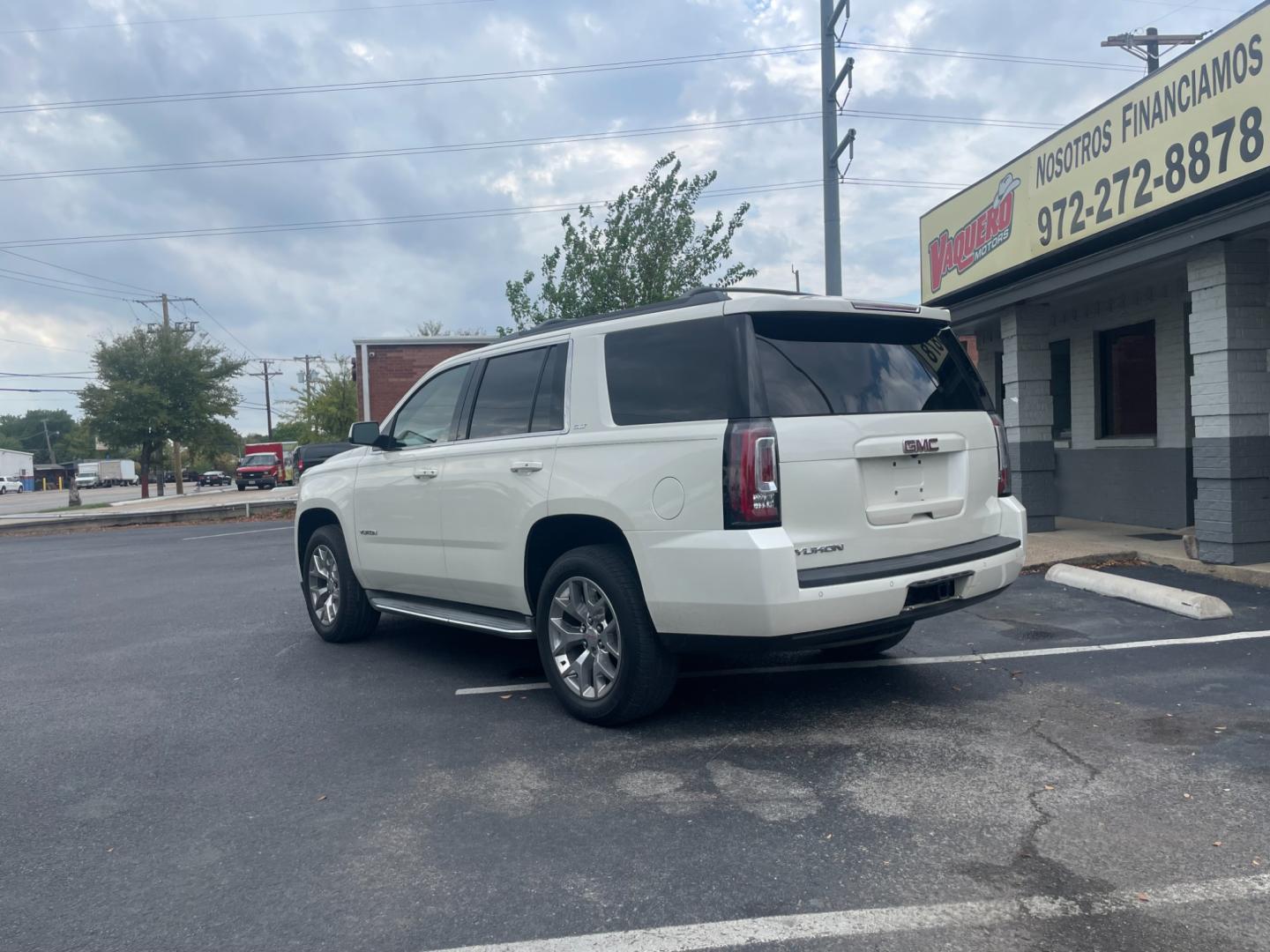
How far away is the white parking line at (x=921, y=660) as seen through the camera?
19.9 feet

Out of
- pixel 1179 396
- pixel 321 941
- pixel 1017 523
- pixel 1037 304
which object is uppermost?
pixel 1037 304

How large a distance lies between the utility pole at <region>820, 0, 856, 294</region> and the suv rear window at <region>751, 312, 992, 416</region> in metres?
9.40

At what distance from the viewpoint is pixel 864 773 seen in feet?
14.1

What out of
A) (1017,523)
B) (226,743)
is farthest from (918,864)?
(226,743)

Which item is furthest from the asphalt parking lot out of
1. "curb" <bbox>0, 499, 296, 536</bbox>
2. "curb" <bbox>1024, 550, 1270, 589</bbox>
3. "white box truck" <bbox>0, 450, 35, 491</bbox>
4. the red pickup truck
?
"white box truck" <bbox>0, 450, 35, 491</bbox>

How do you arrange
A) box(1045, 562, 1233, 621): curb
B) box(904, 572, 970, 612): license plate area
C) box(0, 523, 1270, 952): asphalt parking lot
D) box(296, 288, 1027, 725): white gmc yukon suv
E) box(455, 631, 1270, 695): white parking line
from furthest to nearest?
box(1045, 562, 1233, 621): curb, box(455, 631, 1270, 695): white parking line, box(904, 572, 970, 612): license plate area, box(296, 288, 1027, 725): white gmc yukon suv, box(0, 523, 1270, 952): asphalt parking lot

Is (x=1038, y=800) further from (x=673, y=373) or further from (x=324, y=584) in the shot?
(x=324, y=584)

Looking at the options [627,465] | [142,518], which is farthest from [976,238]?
[142,518]

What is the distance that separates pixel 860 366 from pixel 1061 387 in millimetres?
10748

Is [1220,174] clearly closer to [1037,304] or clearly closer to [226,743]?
[1037,304]

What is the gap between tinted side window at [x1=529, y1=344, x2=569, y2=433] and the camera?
542 centimetres

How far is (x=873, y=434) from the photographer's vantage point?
15.4 feet

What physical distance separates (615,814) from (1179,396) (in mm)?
10274

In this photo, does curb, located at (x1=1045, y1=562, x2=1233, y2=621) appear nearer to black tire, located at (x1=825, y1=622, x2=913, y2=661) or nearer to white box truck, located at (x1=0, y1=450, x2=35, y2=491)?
black tire, located at (x1=825, y1=622, x2=913, y2=661)
